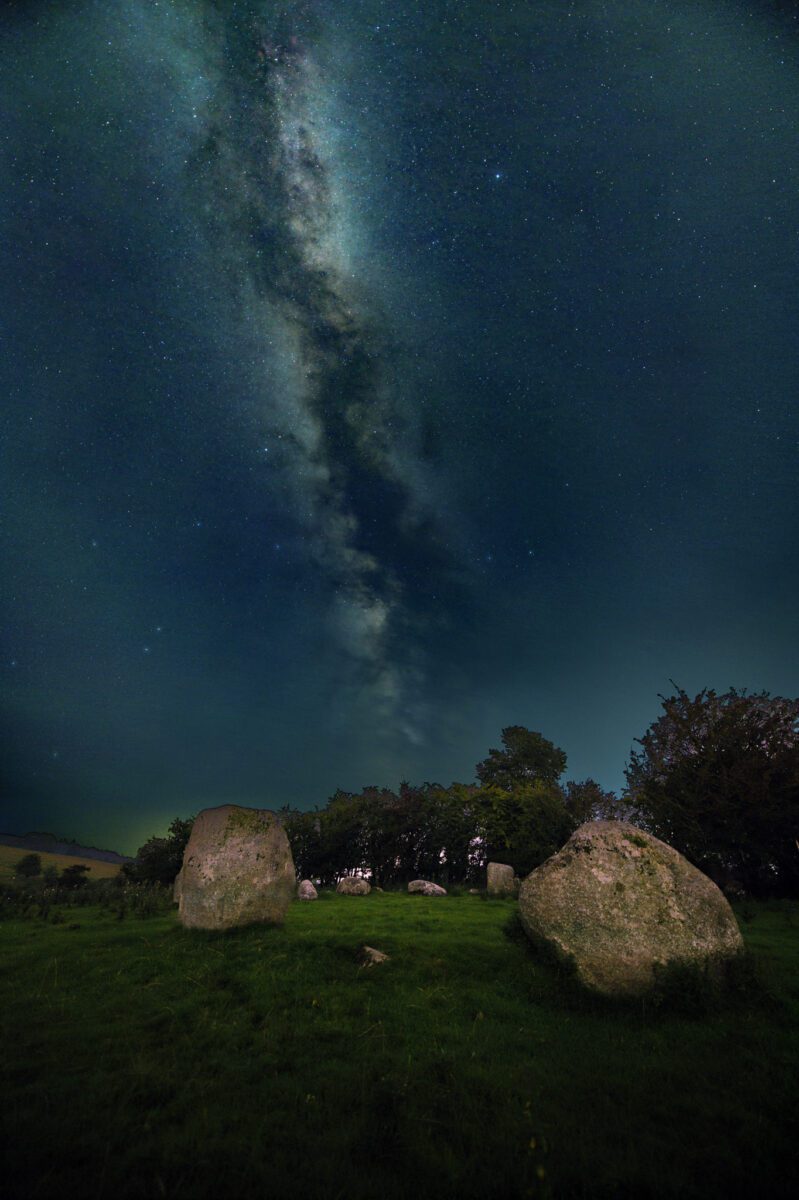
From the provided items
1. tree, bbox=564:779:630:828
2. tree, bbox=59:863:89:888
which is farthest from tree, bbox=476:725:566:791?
tree, bbox=59:863:89:888

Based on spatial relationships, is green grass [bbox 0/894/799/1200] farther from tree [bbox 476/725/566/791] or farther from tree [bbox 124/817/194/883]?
tree [bbox 476/725/566/791]

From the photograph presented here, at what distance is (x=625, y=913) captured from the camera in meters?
9.73

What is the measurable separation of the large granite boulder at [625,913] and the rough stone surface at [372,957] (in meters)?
3.45

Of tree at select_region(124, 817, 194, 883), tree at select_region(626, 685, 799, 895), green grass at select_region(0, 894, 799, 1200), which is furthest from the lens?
tree at select_region(124, 817, 194, 883)

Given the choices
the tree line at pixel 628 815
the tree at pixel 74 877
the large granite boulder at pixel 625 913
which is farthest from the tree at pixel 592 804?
the tree at pixel 74 877

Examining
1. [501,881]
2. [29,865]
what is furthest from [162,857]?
[501,881]

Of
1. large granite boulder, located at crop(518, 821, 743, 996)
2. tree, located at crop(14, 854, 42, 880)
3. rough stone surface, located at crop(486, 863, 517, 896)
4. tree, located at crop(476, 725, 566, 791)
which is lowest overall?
tree, located at crop(14, 854, 42, 880)

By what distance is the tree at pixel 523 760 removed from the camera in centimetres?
5297

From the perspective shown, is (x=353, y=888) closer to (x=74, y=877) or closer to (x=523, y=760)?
(x=74, y=877)

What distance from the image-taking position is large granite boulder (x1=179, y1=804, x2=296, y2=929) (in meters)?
13.7

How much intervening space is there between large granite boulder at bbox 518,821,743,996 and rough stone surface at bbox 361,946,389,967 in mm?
3447

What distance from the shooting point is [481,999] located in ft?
29.3

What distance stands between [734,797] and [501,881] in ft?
40.3

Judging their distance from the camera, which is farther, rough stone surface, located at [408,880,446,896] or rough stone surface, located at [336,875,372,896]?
rough stone surface, located at [408,880,446,896]
